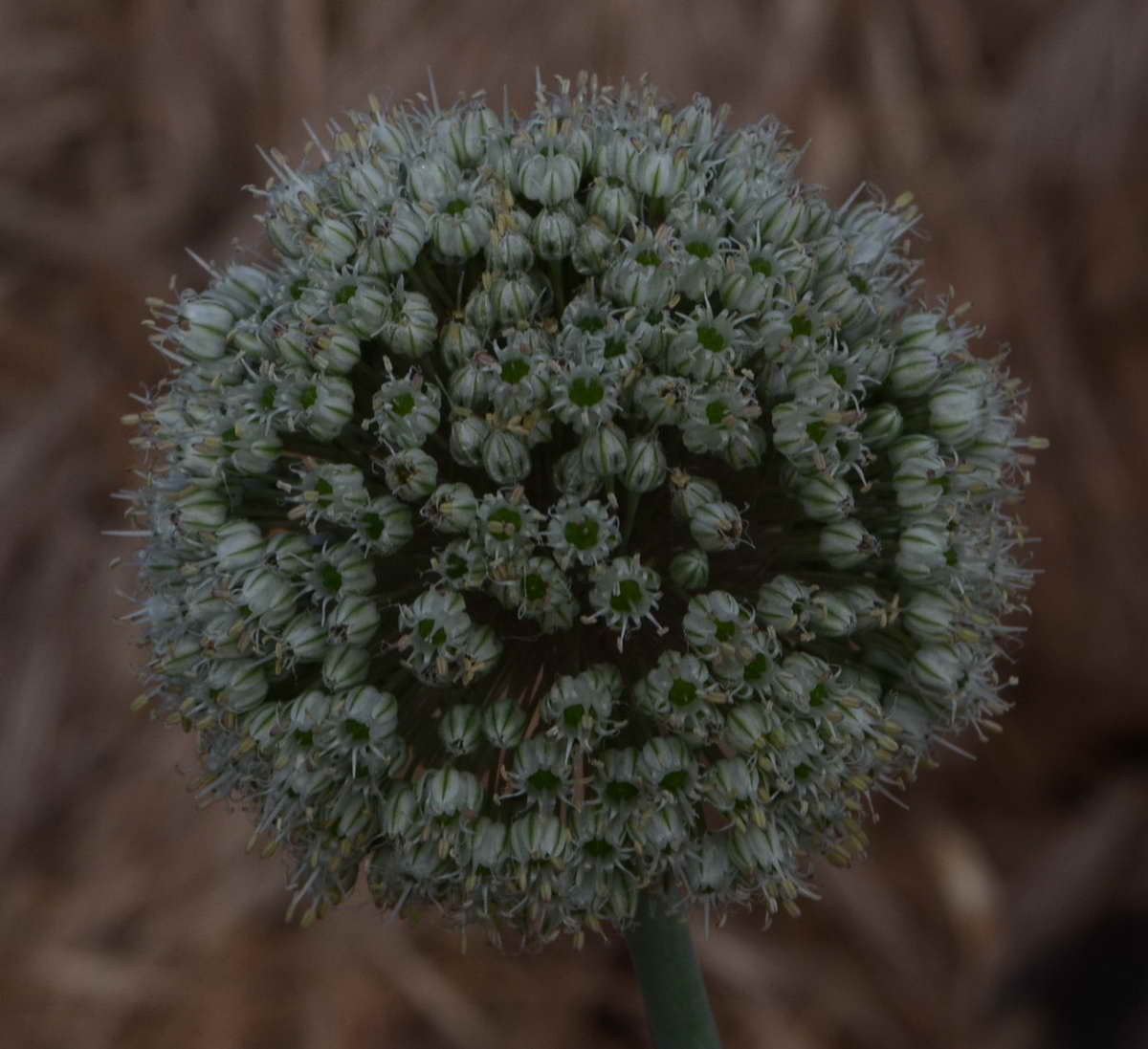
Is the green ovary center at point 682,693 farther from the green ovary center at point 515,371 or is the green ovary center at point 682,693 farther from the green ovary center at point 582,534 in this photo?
the green ovary center at point 515,371

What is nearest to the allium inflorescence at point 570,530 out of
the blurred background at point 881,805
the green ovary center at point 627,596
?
the green ovary center at point 627,596

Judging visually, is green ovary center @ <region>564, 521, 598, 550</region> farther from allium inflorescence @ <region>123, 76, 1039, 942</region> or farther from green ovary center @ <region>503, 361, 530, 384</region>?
green ovary center @ <region>503, 361, 530, 384</region>

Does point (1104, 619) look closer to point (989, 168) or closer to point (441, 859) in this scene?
point (989, 168)

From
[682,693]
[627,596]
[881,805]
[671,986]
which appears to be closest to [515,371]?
[627,596]

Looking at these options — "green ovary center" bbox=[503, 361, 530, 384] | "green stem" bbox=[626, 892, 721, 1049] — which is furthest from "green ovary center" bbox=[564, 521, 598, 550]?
"green stem" bbox=[626, 892, 721, 1049]

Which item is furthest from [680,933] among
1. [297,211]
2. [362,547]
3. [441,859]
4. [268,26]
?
[268,26]

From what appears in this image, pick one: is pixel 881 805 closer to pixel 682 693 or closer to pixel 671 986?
pixel 671 986
